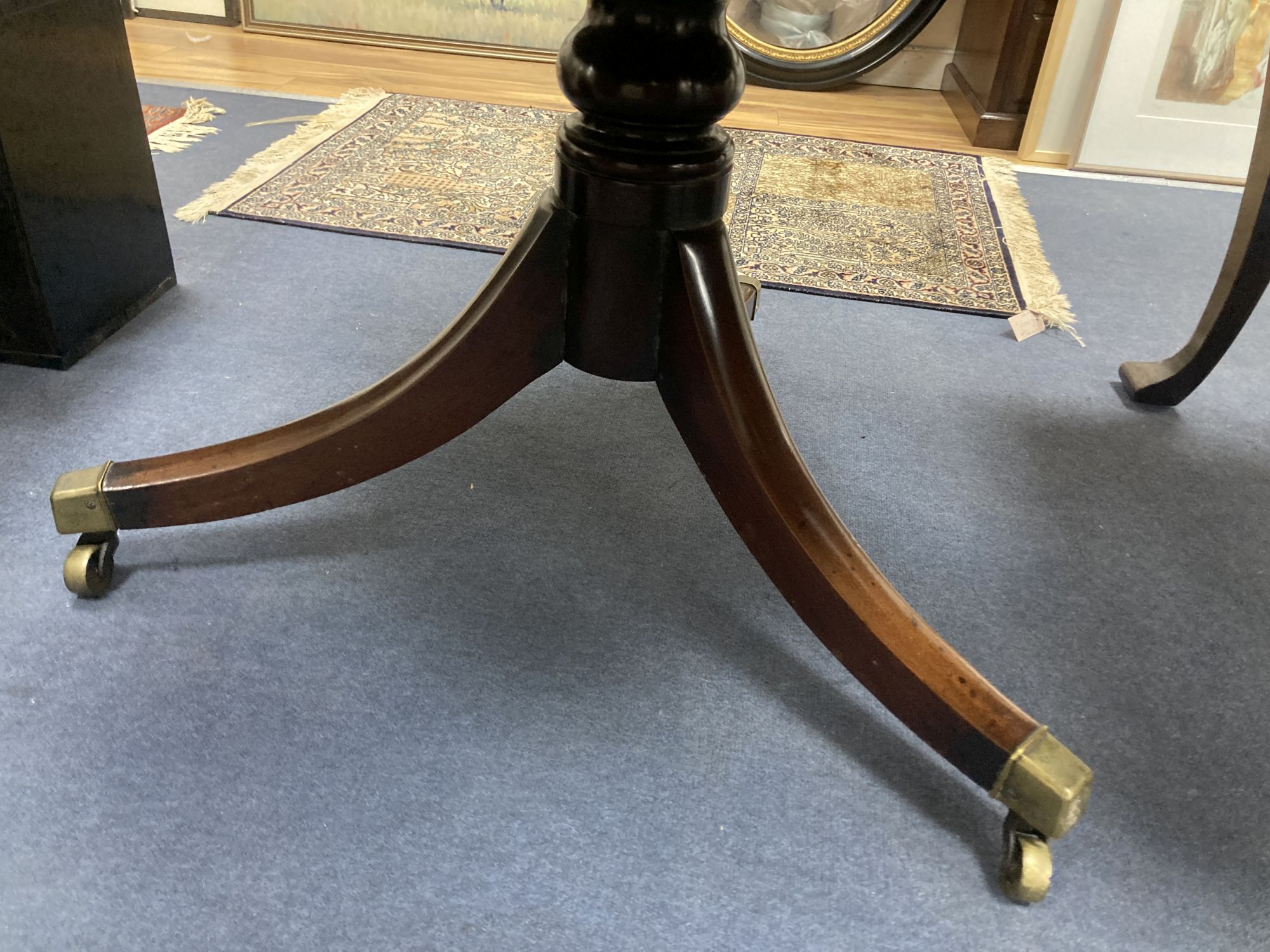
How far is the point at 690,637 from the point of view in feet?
2.35

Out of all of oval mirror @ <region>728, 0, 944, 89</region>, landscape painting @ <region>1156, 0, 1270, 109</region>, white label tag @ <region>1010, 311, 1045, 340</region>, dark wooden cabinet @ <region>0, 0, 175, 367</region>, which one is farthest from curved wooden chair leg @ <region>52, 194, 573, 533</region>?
oval mirror @ <region>728, 0, 944, 89</region>

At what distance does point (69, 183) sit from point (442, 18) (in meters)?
1.56

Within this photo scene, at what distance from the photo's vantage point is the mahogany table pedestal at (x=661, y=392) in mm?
565

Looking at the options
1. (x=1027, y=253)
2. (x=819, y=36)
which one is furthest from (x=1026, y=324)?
(x=819, y=36)

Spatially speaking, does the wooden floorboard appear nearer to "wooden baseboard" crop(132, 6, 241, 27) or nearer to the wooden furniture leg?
"wooden baseboard" crop(132, 6, 241, 27)

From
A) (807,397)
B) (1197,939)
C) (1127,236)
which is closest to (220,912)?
(1197,939)

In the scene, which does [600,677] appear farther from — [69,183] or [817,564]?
[69,183]

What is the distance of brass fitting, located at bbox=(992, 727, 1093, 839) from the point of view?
0.54 m

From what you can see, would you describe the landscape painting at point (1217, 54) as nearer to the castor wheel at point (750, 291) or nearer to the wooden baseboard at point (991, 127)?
the wooden baseboard at point (991, 127)

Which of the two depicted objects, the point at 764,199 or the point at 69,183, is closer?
the point at 69,183

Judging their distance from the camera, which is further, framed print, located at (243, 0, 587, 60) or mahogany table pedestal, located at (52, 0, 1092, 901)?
framed print, located at (243, 0, 587, 60)

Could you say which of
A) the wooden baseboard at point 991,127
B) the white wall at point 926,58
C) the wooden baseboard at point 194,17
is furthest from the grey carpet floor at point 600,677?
the wooden baseboard at point 194,17

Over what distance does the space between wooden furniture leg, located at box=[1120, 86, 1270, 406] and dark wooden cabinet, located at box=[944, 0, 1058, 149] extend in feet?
3.13

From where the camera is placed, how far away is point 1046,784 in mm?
538
